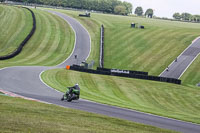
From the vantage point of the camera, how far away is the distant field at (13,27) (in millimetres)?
74000

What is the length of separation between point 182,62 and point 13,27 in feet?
138

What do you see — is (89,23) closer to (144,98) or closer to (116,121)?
(144,98)

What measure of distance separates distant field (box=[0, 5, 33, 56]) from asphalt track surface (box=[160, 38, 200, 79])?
30.5 m

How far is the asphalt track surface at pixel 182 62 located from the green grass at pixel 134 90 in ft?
41.6

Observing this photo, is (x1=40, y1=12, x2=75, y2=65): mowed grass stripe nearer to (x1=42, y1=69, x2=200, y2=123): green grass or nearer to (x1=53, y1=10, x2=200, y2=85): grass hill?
(x1=53, y1=10, x2=200, y2=85): grass hill

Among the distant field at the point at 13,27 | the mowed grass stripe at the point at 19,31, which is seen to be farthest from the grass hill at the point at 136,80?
the distant field at the point at 13,27

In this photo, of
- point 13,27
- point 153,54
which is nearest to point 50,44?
point 13,27

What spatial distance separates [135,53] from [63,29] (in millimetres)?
23920

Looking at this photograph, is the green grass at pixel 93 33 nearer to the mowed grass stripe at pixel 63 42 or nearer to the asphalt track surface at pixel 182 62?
the mowed grass stripe at pixel 63 42

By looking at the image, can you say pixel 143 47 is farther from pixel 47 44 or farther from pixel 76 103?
pixel 76 103

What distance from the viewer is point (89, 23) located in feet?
335

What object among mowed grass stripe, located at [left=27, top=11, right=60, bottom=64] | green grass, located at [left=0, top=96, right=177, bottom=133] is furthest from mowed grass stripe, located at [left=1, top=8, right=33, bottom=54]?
green grass, located at [left=0, top=96, right=177, bottom=133]

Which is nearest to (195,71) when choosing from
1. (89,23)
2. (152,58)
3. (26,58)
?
(152,58)

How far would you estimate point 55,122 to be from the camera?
16031 mm
